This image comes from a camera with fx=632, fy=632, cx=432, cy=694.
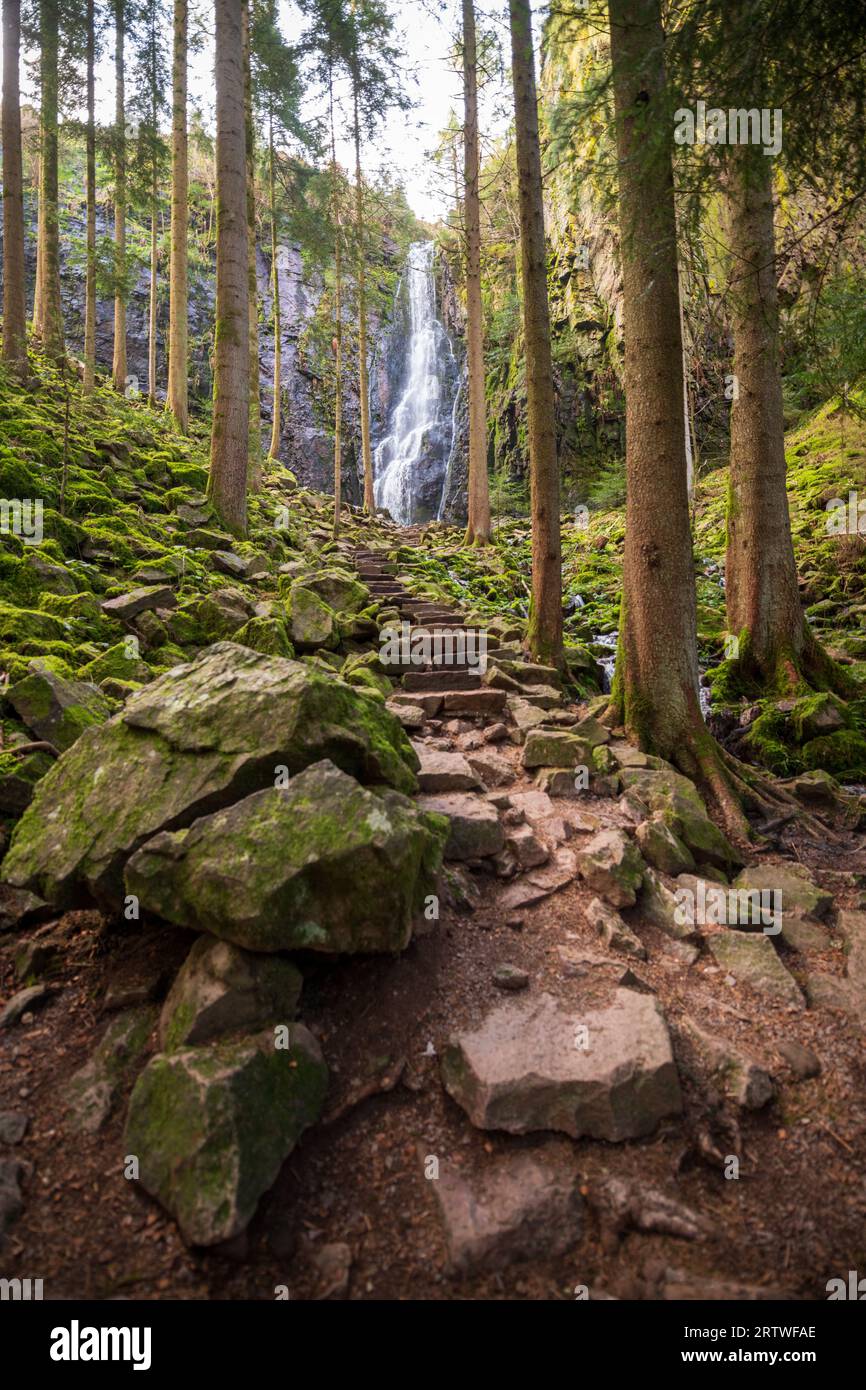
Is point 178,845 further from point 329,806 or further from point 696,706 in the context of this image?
point 696,706

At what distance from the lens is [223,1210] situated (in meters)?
1.99

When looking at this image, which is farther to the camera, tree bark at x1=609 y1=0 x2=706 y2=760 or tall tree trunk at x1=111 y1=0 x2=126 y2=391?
tall tree trunk at x1=111 y1=0 x2=126 y2=391

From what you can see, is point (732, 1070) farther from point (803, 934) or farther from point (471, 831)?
point (471, 831)

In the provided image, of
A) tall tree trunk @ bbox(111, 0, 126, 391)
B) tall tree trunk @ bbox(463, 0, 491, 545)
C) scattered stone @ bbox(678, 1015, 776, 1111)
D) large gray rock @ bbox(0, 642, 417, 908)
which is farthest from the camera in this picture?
tall tree trunk @ bbox(463, 0, 491, 545)

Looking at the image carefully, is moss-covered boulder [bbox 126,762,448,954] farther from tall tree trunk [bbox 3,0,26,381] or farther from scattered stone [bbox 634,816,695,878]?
tall tree trunk [bbox 3,0,26,381]

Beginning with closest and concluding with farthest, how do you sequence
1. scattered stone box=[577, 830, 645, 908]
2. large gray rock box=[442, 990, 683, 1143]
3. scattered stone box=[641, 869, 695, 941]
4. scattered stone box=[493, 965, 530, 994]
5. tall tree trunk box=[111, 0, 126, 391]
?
large gray rock box=[442, 990, 683, 1143] < scattered stone box=[493, 965, 530, 994] < scattered stone box=[641, 869, 695, 941] < scattered stone box=[577, 830, 645, 908] < tall tree trunk box=[111, 0, 126, 391]

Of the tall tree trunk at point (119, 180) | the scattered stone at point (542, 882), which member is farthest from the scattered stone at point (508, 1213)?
the tall tree trunk at point (119, 180)

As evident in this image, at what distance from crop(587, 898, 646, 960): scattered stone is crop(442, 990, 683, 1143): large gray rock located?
1.71 ft

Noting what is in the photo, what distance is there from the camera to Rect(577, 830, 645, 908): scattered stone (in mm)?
3625

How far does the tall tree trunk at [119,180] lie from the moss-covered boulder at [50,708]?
1297 cm

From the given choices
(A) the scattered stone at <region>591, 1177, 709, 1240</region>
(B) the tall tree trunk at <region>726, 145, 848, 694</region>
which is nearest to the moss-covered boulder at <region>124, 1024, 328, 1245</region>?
(A) the scattered stone at <region>591, 1177, 709, 1240</region>

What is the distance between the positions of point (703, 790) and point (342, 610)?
15.5 ft

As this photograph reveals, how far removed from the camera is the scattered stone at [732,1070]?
260cm

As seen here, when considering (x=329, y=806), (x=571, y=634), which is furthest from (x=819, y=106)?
(x=571, y=634)
